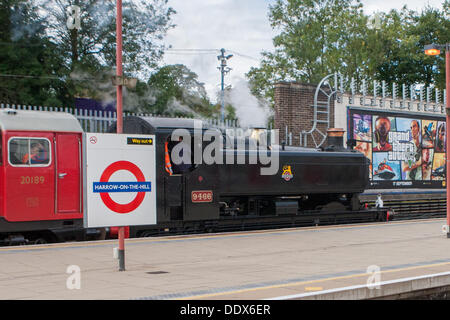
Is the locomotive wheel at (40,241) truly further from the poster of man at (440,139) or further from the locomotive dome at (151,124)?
the poster of man at (440,139)

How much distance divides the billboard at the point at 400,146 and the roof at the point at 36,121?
1240cm

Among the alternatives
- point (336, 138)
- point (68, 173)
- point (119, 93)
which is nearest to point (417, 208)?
point (336, 138)

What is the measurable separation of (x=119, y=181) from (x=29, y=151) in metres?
3.76

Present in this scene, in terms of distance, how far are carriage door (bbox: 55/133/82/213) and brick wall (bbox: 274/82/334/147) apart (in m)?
9.81

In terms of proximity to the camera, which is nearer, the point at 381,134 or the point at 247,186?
the point at 247,186

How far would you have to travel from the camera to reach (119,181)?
7.70 m

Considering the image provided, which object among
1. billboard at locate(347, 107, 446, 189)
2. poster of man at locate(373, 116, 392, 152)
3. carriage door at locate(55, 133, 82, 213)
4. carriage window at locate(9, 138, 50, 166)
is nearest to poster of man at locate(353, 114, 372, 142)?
billboard at locate(347, 107, 446, 189)

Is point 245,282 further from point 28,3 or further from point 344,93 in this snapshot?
point 28,3

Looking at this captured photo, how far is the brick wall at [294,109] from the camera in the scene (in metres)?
20.0

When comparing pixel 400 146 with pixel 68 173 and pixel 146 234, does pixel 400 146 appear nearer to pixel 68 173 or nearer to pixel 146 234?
pixel 146 234

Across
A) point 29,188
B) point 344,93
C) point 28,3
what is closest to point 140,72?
point 28,3

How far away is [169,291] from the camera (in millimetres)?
6293

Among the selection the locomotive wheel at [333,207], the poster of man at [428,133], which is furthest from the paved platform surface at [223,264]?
the poster of man at [428,133]
